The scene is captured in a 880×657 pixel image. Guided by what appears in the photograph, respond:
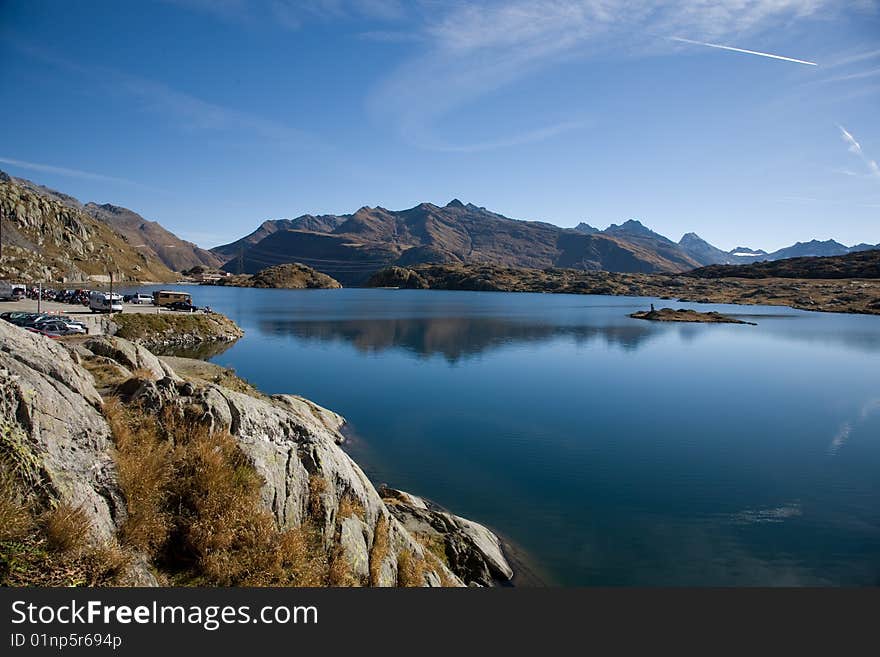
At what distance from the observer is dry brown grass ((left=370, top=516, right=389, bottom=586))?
435 inches

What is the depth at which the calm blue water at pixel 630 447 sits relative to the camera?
63.1 feet

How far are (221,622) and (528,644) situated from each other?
169 inches

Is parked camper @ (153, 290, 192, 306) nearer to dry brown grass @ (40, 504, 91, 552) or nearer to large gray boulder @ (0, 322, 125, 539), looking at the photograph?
large gray boulder @ (0, 322, 125, 539)

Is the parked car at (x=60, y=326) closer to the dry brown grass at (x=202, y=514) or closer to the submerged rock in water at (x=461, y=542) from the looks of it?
the submerged rock in water at (x=461, y=542)

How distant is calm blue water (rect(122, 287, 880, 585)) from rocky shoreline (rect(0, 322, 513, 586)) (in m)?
7.32

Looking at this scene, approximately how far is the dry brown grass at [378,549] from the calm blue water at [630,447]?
780 cm

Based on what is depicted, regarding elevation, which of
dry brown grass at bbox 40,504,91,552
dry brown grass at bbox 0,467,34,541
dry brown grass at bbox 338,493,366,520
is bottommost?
dry brown grass at bbox 338,493,366,520

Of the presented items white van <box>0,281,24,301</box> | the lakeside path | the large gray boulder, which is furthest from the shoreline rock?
white van <box>0,281,24,301</box>

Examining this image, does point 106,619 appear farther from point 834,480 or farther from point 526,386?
point 526,386

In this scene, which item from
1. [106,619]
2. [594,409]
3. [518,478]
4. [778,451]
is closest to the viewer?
[106,619]

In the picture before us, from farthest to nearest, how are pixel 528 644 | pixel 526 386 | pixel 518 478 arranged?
pixel 526 386 → pixel 518 478 → pixel 528 644

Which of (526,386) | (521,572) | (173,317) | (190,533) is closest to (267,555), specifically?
(190,533)

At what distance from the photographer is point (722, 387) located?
4888 cm

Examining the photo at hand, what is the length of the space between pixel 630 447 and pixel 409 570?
2280cm
